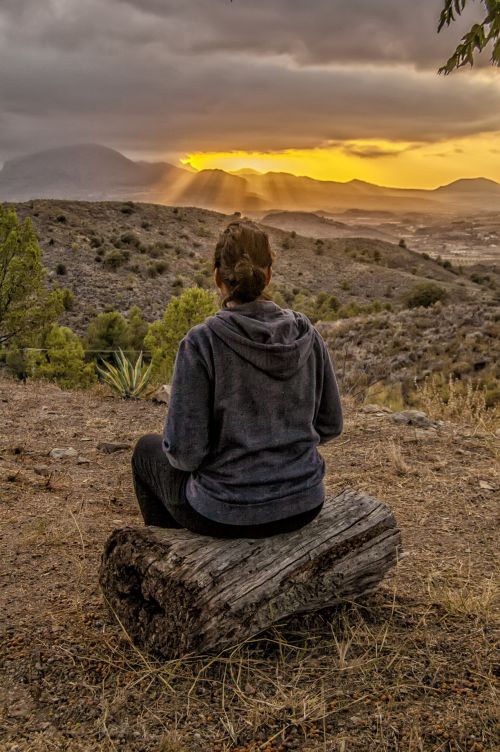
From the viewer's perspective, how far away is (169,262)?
4278 cm

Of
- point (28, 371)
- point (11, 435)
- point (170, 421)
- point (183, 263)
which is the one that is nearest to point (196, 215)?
point (183, 263)

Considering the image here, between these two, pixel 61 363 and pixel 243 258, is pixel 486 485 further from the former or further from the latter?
pixel 61 363

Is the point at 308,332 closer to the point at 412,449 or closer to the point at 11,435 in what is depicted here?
the point at 412,449

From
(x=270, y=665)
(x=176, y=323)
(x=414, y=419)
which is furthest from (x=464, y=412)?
(x=176, y=323)

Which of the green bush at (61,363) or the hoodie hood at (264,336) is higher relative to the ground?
the hoodie hood at (264,336)

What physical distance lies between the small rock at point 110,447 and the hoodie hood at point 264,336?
3.78 m

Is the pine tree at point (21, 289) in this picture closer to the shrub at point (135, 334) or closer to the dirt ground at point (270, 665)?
the shrub at point (135, 334)

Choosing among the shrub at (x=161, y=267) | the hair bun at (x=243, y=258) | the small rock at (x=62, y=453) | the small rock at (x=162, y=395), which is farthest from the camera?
the shrub at (x=161, y=267)

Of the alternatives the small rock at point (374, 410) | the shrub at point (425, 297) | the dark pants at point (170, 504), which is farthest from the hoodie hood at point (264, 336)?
the shrub at point (425, 297)

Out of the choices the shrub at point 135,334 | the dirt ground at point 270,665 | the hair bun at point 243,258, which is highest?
the hair bun at point 243,258

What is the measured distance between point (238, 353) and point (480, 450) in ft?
13.5

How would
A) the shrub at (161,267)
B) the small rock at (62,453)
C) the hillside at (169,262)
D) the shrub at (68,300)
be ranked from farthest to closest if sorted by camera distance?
the shrub at (161,267) < the hillside at (169,262) < the shrub at (68,300) < the small rock at (62,453)

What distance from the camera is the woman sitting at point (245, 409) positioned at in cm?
250

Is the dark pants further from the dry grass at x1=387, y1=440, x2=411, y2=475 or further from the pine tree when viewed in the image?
the pine tree
